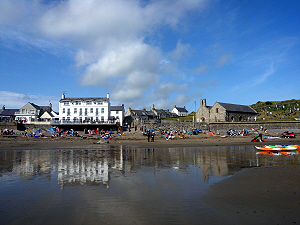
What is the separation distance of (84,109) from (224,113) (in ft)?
128

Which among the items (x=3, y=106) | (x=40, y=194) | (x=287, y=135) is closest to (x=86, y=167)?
(x=40, y=194)

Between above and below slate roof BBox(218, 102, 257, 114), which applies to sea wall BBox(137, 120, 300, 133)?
below

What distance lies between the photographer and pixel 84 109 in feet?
171

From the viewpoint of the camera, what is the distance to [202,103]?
6150cm

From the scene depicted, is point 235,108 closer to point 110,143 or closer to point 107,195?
point 110,143

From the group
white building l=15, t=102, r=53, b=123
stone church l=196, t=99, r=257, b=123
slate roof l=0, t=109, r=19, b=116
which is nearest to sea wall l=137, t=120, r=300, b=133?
stone church l=196, t=99, r=257, b=123

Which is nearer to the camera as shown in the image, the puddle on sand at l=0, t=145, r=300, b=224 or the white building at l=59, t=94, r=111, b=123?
the puddle on sand at l=0, t=145, r=300, b=224

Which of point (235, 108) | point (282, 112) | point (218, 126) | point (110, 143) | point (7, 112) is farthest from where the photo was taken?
point (7, 112)

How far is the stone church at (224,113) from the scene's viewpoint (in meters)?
55.8

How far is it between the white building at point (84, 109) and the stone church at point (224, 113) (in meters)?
29.8

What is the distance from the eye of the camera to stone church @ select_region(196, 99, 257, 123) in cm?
5581

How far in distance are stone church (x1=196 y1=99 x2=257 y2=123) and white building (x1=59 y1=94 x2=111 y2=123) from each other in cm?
2980

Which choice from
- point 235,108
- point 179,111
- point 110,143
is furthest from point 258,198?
point 179,111

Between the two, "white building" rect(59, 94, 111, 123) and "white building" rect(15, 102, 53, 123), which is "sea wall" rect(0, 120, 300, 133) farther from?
"white building" rect(15, 102, 53, 123)
